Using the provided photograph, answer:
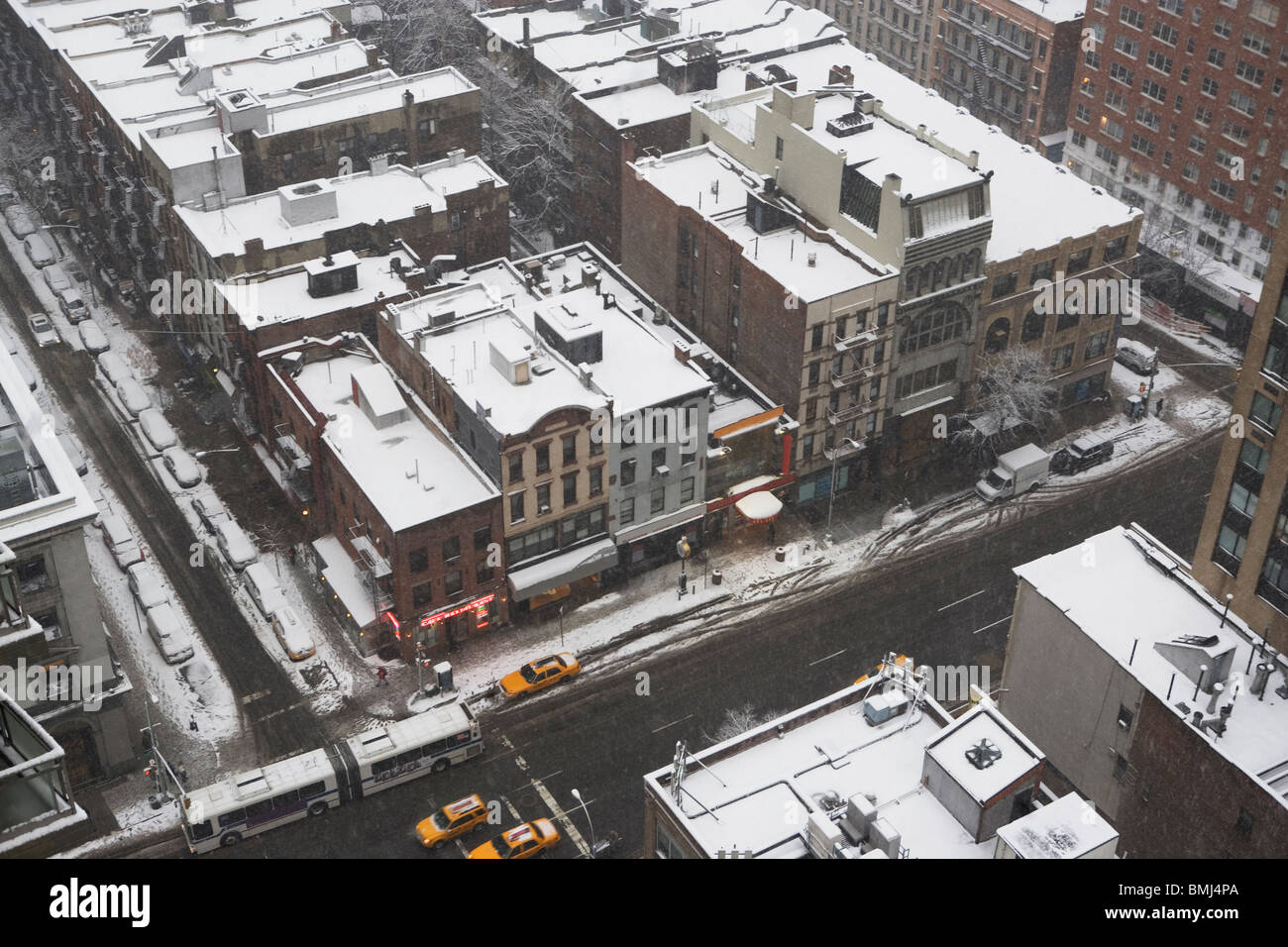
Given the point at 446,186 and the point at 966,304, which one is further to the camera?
the point at 446,186

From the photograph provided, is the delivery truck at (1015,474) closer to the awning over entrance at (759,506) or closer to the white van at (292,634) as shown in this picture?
the awning over entrance at (759,506)

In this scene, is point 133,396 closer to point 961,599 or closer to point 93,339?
point 93,339

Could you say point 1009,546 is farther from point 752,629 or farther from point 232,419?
point 232,419

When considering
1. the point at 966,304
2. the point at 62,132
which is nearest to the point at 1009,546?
the point at 966,304

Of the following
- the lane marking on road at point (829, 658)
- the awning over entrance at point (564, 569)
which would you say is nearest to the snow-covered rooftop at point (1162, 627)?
the lane marking on road at point (829, 658)

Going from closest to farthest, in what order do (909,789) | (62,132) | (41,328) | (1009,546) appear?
(909,789), (1009,546), (41,328), (62,132)

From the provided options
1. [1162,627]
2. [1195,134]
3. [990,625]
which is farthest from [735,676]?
[1195,134]
